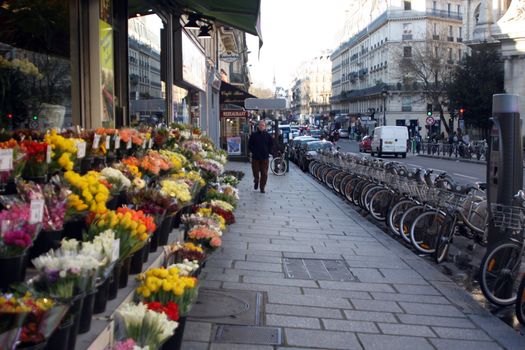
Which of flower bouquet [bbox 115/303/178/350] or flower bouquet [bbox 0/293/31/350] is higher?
flower bouquet [bbox 0/293/31/350]

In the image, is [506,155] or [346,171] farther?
[346,171]

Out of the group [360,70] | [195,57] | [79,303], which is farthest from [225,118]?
[360,70]

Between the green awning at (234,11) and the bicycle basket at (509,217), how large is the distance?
4365 mm

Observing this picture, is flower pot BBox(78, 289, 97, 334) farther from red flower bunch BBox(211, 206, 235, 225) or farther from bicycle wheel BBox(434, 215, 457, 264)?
bicycle wheel BBox(434, 215, 457, 264)

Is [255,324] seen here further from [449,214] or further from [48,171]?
[449,214]

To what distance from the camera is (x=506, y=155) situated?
7133 millimetres

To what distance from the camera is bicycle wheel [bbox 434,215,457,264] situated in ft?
27.1

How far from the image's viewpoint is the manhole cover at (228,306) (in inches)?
213

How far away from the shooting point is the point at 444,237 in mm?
8289

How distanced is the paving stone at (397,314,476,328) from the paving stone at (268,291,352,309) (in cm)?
57

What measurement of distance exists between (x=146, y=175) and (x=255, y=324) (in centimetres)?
177

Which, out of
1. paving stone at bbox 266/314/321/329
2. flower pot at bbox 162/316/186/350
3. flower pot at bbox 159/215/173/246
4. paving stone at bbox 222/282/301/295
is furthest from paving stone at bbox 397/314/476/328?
flower pot at bbox 162/316/186/350

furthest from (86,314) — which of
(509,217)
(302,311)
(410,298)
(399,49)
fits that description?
(399,49)

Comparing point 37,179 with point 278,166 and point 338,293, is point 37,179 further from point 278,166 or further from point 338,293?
point 278,166
